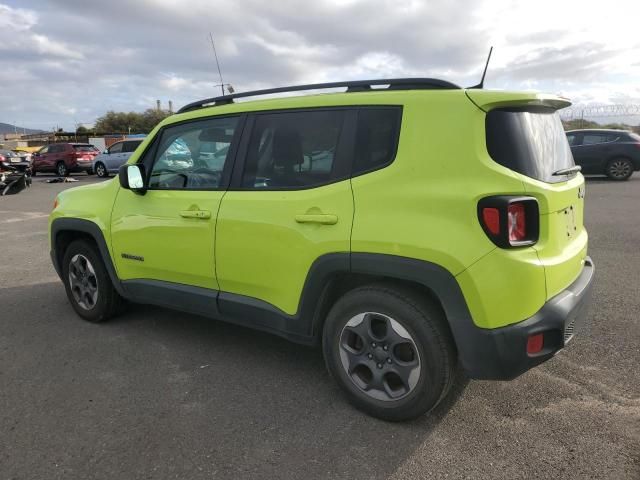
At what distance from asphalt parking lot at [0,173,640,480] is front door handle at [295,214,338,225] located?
1.09 m

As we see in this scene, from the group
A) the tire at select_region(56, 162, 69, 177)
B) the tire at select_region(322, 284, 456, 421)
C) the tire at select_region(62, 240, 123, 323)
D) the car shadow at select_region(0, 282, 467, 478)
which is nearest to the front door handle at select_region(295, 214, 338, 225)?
the tire at select_region(322, 284, 456, 421)

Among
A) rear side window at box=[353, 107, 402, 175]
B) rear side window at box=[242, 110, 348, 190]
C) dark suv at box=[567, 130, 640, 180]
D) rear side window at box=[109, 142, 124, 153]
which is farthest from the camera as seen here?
rear side window at box=[109, 142, 124, 153]

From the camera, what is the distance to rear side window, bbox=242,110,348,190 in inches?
114

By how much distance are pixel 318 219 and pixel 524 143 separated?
113 centimetres

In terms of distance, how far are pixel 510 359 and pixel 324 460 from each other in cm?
102

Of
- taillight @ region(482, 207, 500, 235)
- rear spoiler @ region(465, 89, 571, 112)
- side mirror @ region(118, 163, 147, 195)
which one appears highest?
rear spoiler @ region(465, 89, 571, 112)

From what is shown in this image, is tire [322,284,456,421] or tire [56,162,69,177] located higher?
tire [322,284,456,421]

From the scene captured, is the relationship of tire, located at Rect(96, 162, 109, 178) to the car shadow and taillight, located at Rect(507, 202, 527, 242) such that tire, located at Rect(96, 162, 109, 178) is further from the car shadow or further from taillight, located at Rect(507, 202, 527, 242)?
taillight, located at Rect(507, 202, 527, 242)

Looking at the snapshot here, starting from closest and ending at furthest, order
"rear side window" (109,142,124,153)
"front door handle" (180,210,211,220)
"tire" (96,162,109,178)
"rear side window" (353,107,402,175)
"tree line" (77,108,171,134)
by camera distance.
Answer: "rear side window" (353,107,402,175) → "front door handle" (180,210,211,220) → "rear side window" (109,142,124,153) → "tire" (96,162,109,178) → "tree line" (77,108,171,134)

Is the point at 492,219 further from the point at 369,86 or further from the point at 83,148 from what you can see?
the point at 83,148

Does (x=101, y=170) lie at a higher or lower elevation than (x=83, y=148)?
lower

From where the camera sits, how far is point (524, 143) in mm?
2520

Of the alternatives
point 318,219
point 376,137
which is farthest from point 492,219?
point 318,219

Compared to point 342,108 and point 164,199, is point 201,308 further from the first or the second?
point 342,108
